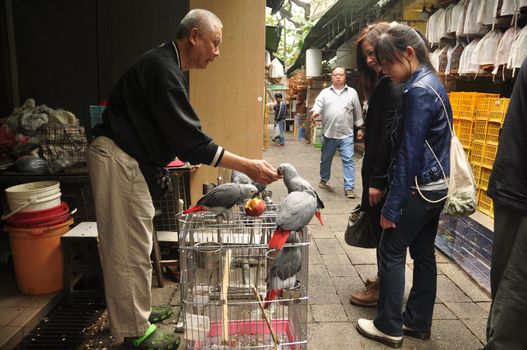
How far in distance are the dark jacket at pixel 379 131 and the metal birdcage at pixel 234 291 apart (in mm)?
845

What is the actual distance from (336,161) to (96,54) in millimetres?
7781

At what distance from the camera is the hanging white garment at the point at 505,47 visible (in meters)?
3.92

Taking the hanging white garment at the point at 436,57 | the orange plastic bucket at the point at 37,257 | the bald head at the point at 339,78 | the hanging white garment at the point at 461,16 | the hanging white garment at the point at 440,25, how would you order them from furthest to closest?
the bald head at the point at 339,78 → the hanging white garment at the point at 436,57 → the hanging white garment at the point at 440,25 → the hanging white garment at the point at 461,16 → the orange plastic bucket at the point at 37,257

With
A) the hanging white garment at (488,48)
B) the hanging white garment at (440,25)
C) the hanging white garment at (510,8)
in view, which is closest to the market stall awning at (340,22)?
the hanging white garment at (440,25)

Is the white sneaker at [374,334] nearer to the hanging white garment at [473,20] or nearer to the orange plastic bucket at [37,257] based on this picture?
the orange plastic bucket at [37,257]

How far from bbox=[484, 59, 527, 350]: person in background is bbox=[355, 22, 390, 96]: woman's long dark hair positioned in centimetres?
123

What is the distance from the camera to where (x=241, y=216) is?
2555mm

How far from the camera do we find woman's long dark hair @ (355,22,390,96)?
2.86 metres

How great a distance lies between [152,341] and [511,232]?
2217mm

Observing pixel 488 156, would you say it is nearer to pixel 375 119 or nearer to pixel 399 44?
pixel 375 119

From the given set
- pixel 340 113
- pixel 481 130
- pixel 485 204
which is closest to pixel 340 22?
pixel 340 113

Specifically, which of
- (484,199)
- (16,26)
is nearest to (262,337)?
(484,199)

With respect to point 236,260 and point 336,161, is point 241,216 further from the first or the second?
point 336,161

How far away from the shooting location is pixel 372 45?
2.88 m
